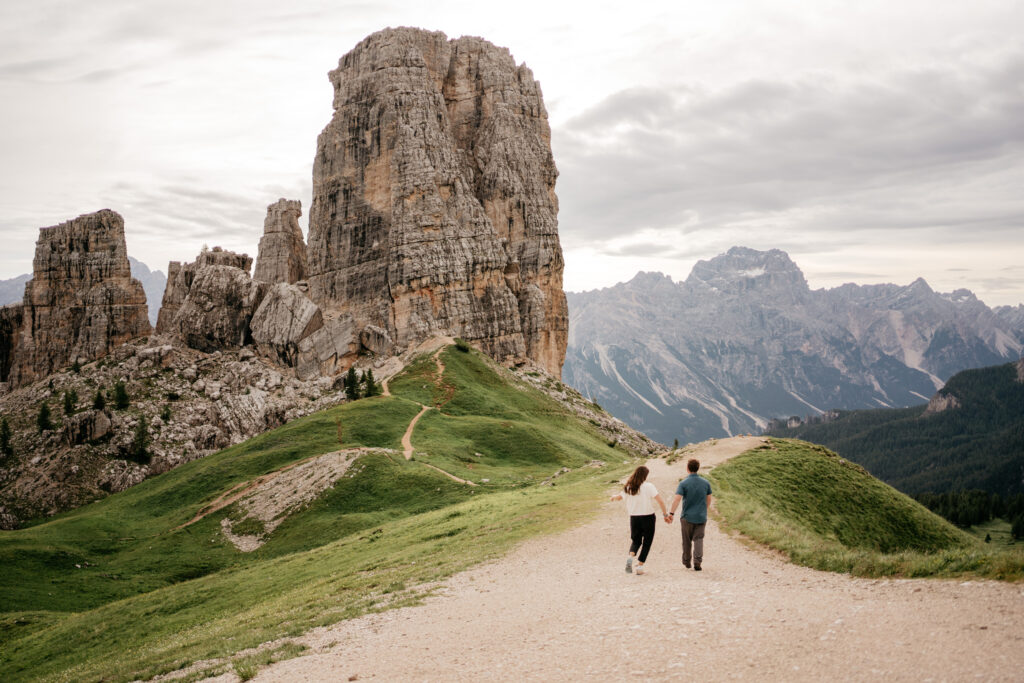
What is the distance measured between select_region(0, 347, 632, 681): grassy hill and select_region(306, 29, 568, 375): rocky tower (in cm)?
2850

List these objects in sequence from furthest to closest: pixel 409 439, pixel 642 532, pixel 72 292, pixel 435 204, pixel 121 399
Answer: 1. pixel 72 292
2. pixel 435 204
3. pixel 121 399
4. pixel 409 439
5. pixel 642 532

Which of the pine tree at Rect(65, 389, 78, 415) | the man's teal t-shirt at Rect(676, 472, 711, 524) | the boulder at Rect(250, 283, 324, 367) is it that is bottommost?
the man's teal t-shirt at Rect(676, 472, 711, 524)

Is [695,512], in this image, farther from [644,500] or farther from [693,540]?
[644,500]

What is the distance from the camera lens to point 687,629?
16000 mm

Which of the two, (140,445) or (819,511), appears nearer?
(819,511)

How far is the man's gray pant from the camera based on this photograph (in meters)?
21.3

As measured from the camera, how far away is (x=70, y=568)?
50.8 meters

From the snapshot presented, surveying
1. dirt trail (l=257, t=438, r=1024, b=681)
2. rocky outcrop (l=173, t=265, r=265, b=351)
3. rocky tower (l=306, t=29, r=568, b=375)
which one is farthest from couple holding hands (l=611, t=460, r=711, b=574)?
rocky outcrop (l=173, t=265, r=265, b=351)

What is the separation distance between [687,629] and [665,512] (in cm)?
533

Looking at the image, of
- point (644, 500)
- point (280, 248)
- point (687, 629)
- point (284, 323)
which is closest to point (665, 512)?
point (644, 500)

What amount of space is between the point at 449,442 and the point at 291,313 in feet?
205

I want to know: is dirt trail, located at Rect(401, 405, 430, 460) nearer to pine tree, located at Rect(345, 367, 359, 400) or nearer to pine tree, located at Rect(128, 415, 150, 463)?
pine tree, located at Rect(345, 367, 359, 400)

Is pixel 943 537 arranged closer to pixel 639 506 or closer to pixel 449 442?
pixel 639 506

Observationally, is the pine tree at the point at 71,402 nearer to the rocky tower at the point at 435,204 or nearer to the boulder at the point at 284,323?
the boulder at the point at 284,323
